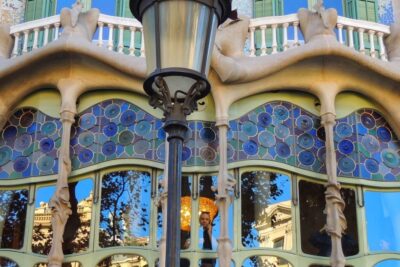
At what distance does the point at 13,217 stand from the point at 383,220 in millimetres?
5051

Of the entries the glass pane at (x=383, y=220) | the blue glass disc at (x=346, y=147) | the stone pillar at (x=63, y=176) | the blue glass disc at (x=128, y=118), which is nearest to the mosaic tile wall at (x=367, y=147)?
the blue glass disc at (x=346, y=147)

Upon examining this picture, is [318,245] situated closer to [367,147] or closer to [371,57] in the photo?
[367,147]

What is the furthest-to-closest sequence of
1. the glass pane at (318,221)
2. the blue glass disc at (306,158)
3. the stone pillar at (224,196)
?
1. the blue glass disc at (306,158)
2. the glass pane at (318,221)
3. the stone pillar at (224,196)

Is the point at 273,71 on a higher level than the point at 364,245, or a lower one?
higher

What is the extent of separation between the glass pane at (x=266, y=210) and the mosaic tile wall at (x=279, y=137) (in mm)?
283

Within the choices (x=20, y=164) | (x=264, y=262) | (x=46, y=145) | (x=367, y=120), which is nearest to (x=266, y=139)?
(x=367, y=120)

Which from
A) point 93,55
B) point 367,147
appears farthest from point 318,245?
point 93,55

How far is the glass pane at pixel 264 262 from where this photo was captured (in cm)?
973

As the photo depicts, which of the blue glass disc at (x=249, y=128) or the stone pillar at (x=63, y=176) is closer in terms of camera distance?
the stone pillar at (x=63, y=176)

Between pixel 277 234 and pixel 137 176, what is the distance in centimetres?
203

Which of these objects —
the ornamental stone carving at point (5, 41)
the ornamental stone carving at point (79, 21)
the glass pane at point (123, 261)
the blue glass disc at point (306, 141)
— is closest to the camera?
the glass pane at point (123, 261)

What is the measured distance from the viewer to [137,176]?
1032 cm

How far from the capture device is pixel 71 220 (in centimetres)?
1020

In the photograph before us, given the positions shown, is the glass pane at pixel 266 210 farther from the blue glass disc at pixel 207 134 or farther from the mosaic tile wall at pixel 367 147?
the mosaic tile wall at pixel 367 147
